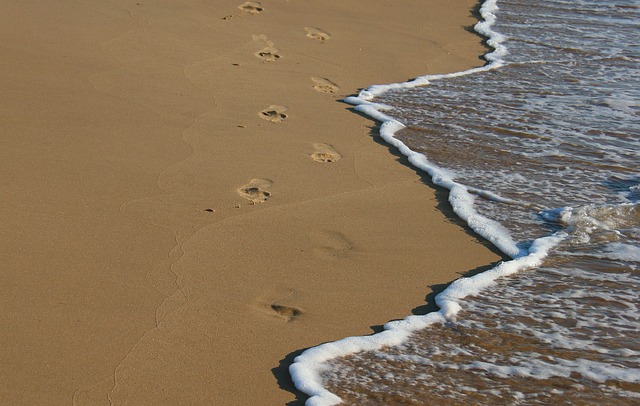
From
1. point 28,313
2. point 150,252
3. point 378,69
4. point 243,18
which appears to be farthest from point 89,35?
point 28,313

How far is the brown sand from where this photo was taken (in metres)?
3.08

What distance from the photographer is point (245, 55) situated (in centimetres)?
709

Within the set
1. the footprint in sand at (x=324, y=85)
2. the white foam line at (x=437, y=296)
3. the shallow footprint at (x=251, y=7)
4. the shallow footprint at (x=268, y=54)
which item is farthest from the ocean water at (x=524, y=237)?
the shallow footprint at (x=251, y=7)

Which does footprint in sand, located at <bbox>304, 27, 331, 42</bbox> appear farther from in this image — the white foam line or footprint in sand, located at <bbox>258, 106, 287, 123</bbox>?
footprint in sand, located at <bbox>258, 106, 287, 123</bbox>

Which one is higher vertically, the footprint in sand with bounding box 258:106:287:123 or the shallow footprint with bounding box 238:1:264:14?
the shallow footprint with bounding box 238:1:264:14

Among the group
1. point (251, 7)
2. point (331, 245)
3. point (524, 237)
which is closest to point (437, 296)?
point (331, 245)

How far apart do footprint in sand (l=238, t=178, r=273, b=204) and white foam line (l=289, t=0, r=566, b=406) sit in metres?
1.10

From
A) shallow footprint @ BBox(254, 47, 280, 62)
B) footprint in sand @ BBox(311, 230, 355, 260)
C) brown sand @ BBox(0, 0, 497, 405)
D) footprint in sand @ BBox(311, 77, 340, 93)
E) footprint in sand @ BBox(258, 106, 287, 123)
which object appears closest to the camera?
brown sand @ BBox(0, 0, 497, 405)

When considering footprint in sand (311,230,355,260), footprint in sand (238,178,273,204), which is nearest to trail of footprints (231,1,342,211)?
footprint in sand (238,178,273,204)

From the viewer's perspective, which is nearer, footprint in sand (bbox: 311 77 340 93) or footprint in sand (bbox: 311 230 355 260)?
footprint in sand (bbox: 311 230 355 260)

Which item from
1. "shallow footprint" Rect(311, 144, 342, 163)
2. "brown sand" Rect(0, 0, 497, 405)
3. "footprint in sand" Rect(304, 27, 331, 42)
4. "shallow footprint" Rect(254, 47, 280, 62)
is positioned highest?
"footprint in sand" Rect(304, 27, 331, 42)

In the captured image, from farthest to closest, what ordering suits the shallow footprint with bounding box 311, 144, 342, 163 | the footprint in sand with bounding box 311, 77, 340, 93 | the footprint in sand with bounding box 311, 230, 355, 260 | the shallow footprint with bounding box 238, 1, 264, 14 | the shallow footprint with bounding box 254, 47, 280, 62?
1. the shallow footprint with bounding box 238, 1, 264, 14
2. the shallow footprint with bounding box 254, 47, 280, 62
3. the footprint in sand with bounding box 311, 77, 340, 93
4. the shallow footprint with bounding box 311, 144, 342, 163
5. the footprint in sand with bounding box 311, 230, 355, 260

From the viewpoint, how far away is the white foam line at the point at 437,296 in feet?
10.1

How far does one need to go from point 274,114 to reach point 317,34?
7.94 feet
